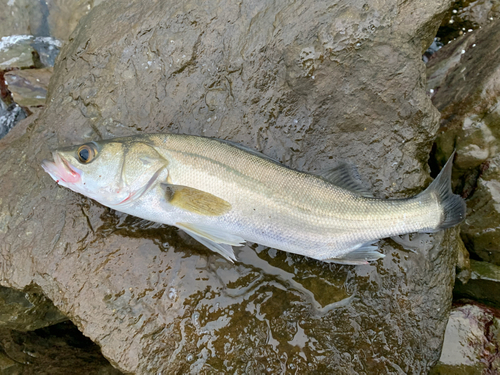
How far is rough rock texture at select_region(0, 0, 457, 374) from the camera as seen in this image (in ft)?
10.9

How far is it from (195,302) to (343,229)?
1650mm

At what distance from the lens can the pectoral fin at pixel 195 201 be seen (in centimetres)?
300

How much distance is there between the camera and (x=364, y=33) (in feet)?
11.2

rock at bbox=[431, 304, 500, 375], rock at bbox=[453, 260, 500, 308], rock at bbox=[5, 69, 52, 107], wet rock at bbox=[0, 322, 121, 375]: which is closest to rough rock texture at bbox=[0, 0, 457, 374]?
rock at bbox=[431, 304, 500, 375]

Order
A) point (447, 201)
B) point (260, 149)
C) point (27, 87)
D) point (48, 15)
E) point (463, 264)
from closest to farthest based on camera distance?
1. point (447, 201)
2. point (260, 149)
3. point (463, 264)
4. point (27, 87)
5. point (48, 15)

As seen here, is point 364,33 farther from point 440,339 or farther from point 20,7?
point 20,7

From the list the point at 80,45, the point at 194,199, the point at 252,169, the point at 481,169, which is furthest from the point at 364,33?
the point at 80,45

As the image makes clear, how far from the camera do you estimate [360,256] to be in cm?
332

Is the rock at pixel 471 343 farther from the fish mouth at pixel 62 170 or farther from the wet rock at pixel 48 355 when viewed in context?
the fish mouth at pixel 62 170

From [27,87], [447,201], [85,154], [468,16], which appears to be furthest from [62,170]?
[468,16]

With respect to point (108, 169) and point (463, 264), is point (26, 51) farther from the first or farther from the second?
point (463, 264)

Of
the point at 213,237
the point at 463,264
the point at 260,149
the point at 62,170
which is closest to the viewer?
the point at 62,170

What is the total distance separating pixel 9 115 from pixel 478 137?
6952 millimetres

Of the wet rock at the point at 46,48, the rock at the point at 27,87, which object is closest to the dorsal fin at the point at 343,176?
the rock at the point at 27,87
